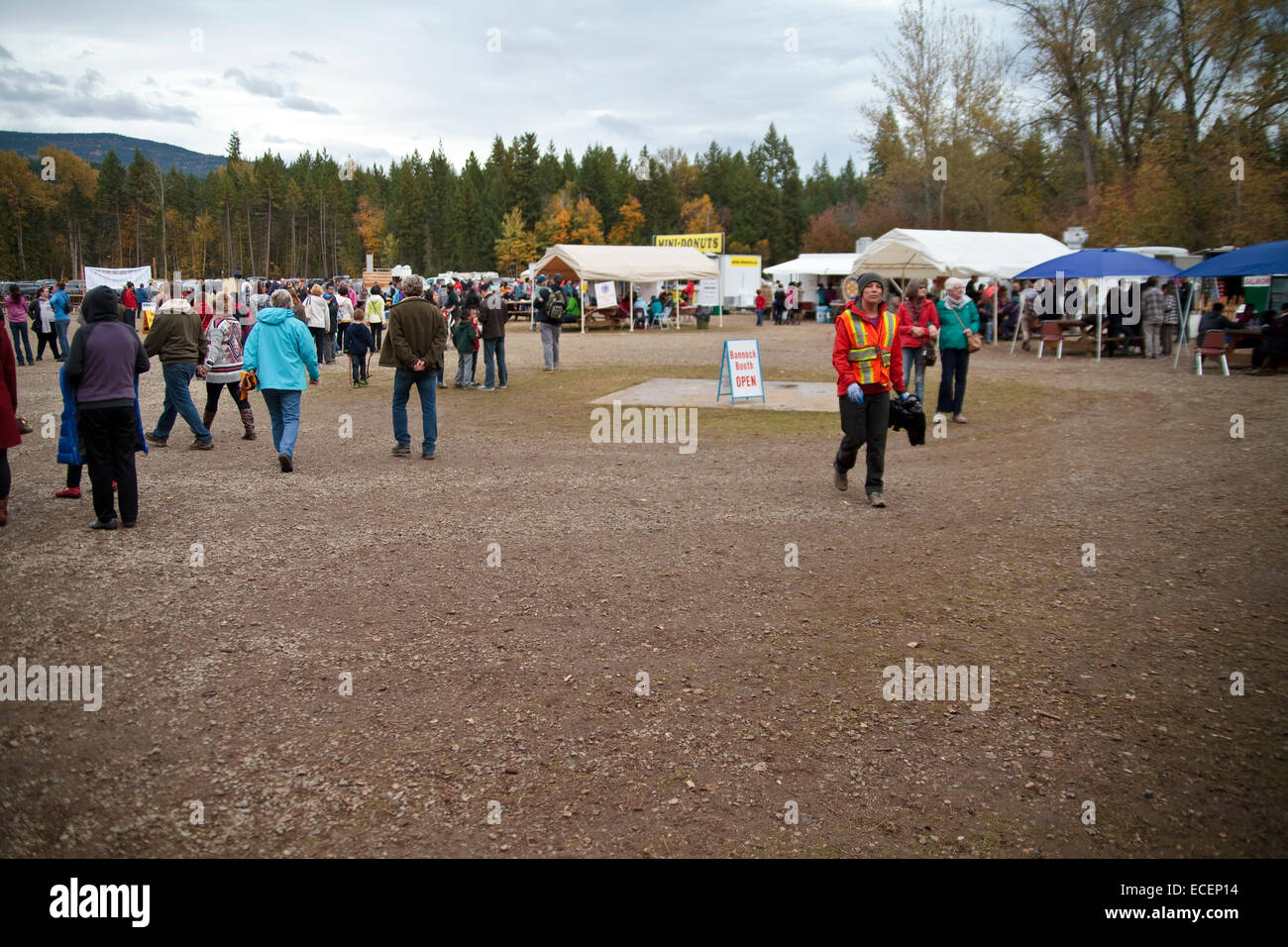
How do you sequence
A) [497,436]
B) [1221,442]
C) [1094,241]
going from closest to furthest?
1. [1221,442]
2. [497,436]
3. [1094,241]

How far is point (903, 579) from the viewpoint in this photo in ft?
20.2

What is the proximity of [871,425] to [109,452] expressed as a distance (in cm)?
643

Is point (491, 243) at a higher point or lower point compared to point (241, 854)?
higher

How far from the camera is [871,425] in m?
8.11

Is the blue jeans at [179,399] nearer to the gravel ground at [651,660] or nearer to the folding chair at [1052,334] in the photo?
the gravel ground at [651,660]

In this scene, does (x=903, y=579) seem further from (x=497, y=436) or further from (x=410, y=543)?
(x=497, y=436)

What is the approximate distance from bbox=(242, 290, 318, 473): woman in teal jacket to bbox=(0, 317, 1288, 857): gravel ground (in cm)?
54

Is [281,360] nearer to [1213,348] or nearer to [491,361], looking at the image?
[491,361]

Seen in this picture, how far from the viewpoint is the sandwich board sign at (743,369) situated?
1512cm

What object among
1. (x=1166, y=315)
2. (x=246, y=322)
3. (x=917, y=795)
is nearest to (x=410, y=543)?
(x=917, y=795)

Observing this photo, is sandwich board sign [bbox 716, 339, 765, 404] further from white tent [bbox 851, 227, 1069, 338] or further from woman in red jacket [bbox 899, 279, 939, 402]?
white tent [bbox 851, 227, 1069, 338]

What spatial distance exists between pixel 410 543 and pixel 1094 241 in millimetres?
37315

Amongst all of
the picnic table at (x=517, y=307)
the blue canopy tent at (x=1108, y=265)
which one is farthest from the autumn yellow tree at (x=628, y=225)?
the blue canopy tent at (x=1108, y=265)

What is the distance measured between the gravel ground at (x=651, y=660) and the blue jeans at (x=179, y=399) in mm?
1614
